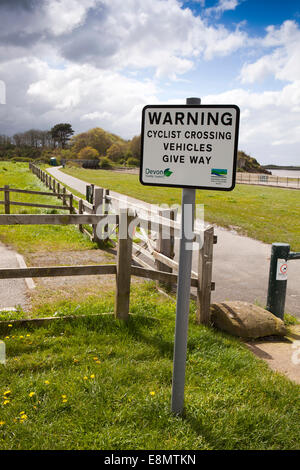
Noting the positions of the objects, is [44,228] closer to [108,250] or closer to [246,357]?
[108,250]

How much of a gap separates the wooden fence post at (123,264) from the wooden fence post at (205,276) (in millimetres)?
901

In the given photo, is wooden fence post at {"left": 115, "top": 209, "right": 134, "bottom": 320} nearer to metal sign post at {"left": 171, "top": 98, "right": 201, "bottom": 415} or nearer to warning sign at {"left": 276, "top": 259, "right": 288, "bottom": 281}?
metal sign post at {"left": 171, "top": 98, "right": 201, "bottom": 415}

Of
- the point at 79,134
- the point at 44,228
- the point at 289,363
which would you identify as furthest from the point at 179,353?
the point at 79,134

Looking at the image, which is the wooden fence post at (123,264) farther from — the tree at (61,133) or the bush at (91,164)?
the tree at (61,133)

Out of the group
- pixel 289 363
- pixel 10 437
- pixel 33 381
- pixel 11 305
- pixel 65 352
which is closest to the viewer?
pixel 10 437

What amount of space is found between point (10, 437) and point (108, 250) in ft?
23.4

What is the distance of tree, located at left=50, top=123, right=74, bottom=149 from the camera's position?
163 meters

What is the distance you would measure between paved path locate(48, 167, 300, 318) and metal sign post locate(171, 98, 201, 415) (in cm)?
349

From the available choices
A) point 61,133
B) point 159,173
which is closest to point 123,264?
point 159,173

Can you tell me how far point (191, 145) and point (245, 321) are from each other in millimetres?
2984

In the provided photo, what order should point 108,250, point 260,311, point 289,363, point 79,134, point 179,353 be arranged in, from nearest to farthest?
point 179,353
point 289,363
point 260,311
point 108,250
point 79,134

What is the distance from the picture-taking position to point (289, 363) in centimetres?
432

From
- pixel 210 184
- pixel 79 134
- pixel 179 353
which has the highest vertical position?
pixel 79 134

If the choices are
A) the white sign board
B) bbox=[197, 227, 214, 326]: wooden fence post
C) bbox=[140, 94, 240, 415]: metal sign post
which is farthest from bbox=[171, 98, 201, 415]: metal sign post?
bbox=[197, 227, 214, 326]: wooden fence post
